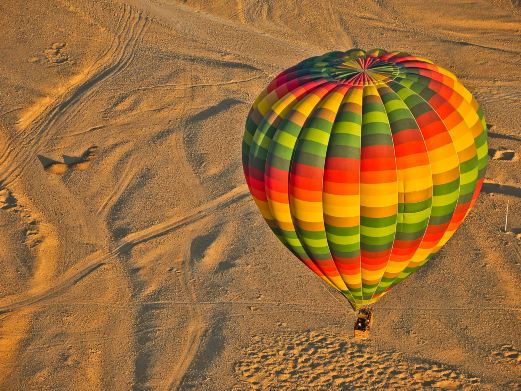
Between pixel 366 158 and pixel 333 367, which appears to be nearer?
pixel 366 158

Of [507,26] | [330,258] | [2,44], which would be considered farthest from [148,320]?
[507,26]

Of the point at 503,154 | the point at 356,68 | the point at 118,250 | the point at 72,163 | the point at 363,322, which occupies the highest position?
the point at 503,154

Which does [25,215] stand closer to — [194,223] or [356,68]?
[194,223]

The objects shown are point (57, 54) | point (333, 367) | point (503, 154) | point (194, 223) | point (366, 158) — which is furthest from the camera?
point (57, 54)

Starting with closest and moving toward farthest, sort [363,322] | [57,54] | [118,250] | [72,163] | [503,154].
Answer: [363,322], [118,250], [503,154], [72,163], [57,54]

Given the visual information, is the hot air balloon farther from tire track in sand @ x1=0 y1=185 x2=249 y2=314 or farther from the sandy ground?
tire track in sand @ x1=0 y1=185 x2=249 y2=314

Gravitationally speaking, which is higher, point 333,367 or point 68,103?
point 68,103

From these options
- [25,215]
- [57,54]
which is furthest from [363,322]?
[57,54]
